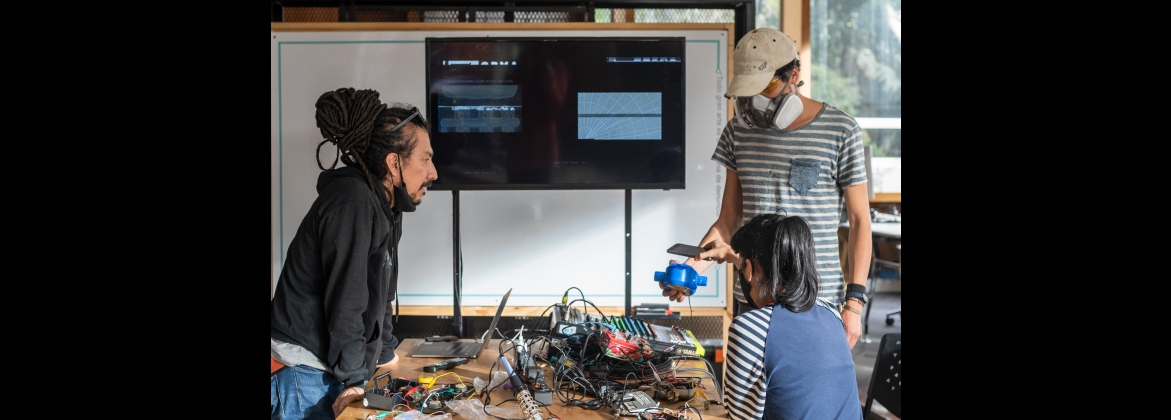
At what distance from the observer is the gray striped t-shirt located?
2.17 m

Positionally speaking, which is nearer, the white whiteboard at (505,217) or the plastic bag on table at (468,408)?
the plastic bag on table at (468,408)

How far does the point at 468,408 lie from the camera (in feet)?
5.30

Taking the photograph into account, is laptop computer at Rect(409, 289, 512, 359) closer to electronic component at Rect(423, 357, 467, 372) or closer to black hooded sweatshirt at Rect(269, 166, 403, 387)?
electronic component at Rect(423, 357, 467, 372)

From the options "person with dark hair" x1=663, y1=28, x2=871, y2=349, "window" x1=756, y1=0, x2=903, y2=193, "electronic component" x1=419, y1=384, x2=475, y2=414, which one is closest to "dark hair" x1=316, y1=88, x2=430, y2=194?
"electronic component" x1=419, y1=384, x2=475, y2=414

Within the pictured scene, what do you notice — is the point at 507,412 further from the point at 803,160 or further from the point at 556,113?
the point at 556,113

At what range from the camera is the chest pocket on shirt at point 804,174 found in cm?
219

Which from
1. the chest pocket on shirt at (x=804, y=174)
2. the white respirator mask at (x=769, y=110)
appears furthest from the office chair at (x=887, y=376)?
the white respirator mask at (x=769, y=110)

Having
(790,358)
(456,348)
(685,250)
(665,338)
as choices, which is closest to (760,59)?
(685,250)

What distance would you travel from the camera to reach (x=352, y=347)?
1.86 meters

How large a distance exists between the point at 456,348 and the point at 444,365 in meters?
0.21

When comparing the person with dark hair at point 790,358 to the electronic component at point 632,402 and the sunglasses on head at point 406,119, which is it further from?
the sunglasses on head at point 406,119

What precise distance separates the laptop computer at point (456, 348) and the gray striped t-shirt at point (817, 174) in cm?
86

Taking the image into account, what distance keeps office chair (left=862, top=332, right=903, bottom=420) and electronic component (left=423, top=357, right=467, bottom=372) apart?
1478 millimetres
